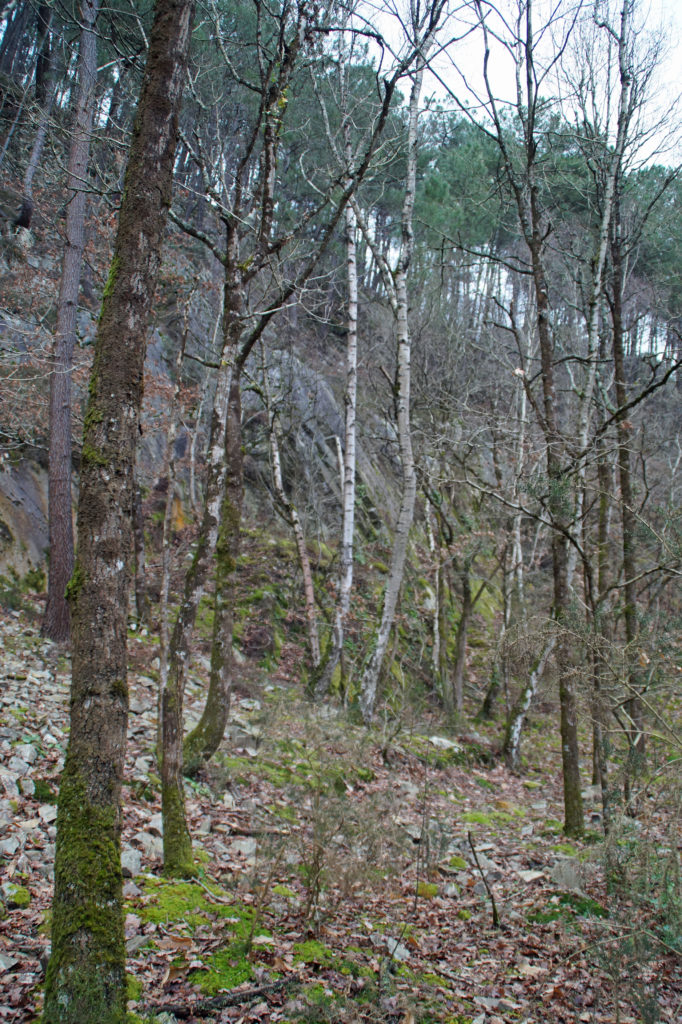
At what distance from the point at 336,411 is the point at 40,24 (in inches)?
552

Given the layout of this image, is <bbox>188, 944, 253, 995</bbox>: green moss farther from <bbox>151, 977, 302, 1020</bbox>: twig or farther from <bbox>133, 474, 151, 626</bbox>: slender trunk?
<bbox>133, 474, 151, 626</bbox>: slender trunk

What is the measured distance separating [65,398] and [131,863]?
26.9ft

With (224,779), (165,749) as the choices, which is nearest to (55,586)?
(224,779)

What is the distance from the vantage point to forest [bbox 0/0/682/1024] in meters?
3.19

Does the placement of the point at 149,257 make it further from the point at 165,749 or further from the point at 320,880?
the point at 320,880

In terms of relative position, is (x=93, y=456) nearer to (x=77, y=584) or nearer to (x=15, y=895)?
(x=77, y=584)

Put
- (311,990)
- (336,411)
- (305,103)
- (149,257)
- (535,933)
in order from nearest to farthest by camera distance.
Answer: (149,257)
(311,990)
(535,933)
(305,103)
(336,411)

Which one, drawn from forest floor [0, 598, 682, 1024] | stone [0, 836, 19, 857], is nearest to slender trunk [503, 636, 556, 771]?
forest floor [0, 598, 682, 1024]

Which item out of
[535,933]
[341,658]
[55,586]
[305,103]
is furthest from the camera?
[305,103]

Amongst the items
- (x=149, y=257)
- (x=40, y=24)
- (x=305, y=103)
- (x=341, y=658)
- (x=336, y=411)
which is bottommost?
(x=341, y=658)

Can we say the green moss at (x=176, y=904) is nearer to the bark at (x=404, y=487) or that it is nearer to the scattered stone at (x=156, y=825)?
the scattered stone at (x=156, y=825)

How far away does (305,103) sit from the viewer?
622 inches

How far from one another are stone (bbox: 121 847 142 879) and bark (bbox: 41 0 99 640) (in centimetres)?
594

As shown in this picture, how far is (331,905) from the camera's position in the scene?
472 cm
